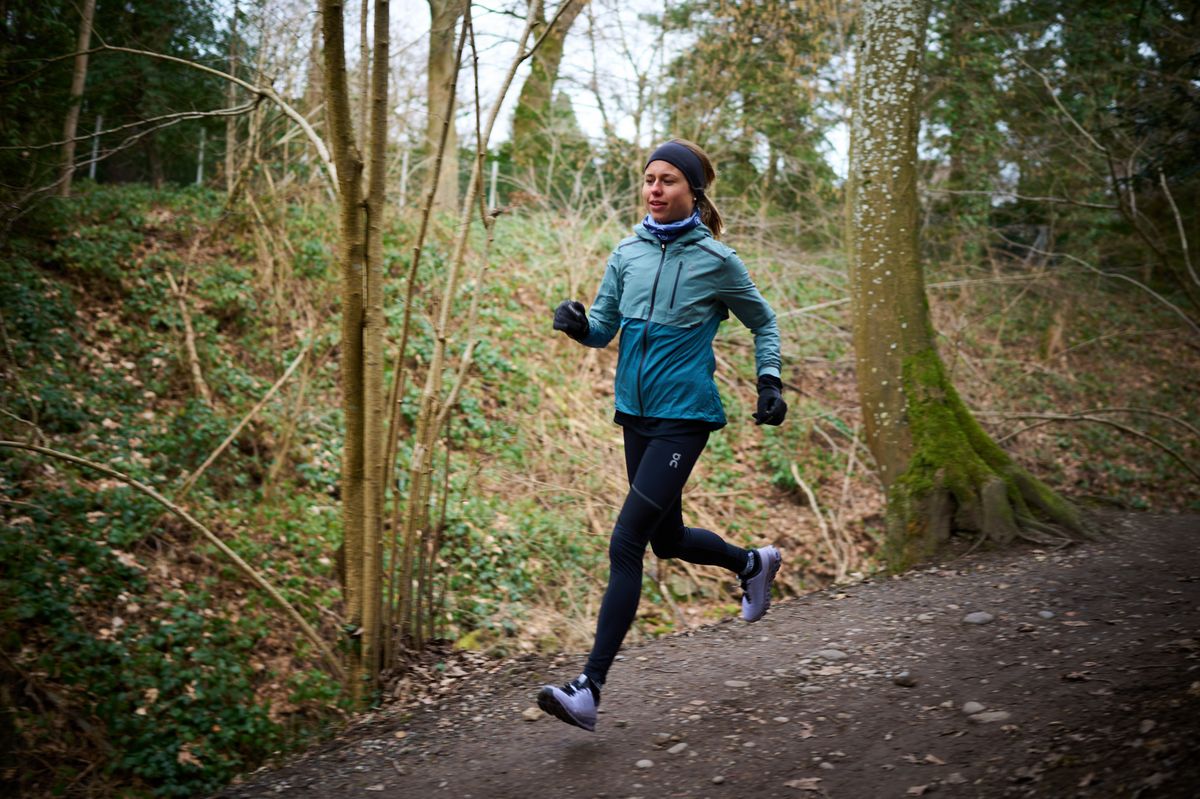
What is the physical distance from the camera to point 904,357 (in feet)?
19.7

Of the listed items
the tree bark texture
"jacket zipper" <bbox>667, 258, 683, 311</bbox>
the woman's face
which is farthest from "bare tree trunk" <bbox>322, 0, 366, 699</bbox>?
the tree bark texture

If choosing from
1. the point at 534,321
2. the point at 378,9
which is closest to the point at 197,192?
the point at 534,321

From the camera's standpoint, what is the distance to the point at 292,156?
11.5 metres

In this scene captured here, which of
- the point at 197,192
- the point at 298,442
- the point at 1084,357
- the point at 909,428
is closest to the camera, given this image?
the point at 909,428

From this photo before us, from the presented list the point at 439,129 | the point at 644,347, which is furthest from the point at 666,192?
the point at 439,129

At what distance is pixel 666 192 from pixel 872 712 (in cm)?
231

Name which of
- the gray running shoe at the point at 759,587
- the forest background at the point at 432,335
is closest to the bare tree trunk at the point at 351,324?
the forest background at the point at 432,335

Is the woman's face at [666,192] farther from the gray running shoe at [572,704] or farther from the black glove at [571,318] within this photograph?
→ the gray running shoe at [572,704]

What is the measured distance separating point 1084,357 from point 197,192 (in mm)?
15766

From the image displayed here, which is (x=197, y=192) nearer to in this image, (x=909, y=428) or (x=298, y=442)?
(x=298, y=442)

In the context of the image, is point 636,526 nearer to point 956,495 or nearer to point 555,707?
point 555,707

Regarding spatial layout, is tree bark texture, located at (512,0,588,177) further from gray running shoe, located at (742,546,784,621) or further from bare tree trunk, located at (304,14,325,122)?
gray running shoe, located at (742,546,784,621)

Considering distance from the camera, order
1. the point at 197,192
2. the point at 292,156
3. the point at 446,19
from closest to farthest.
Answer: the point at 446,19 → the point at 292,156 → the point at 197,192

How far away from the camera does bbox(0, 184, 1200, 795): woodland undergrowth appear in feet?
16.9
